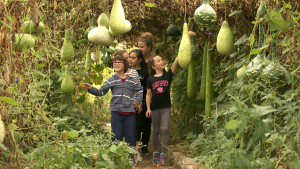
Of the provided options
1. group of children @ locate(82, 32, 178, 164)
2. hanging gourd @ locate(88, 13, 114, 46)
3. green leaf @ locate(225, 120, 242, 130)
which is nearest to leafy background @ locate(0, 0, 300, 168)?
green leaf @ locate(225, 120, 242, 130)

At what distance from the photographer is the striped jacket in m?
5.13

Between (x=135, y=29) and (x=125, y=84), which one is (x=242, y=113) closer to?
(x=125, y=84)

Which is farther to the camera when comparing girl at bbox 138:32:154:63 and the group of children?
girl at bbox 138:32:154:63

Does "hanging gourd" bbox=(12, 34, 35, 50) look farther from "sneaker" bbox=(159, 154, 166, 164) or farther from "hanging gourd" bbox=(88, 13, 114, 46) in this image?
"sneaker" bbox=(159, 154, 166, 164)

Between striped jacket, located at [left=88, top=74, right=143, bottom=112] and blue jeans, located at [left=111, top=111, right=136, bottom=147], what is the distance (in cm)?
9

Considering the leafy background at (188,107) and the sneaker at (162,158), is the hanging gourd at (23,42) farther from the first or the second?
the sneaker at (162,158)

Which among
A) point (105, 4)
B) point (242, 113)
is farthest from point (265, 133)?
point (105, 4)

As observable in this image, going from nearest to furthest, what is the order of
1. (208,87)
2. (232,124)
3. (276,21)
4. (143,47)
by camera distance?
(232,124) < (276,21) < (208,87) < (143,47)

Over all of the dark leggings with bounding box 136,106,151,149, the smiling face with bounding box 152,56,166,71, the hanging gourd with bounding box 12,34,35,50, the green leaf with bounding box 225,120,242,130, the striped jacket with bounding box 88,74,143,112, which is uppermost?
the hanging gourd with bounding box 12,34,35,50

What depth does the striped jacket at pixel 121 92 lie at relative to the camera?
202 inches

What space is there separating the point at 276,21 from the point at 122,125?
Answer: 2609 millimetres

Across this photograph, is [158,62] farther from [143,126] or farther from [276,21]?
[276,21]

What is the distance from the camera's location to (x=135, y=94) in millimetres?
5344

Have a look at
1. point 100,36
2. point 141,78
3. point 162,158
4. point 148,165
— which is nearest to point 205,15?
point 100,36
